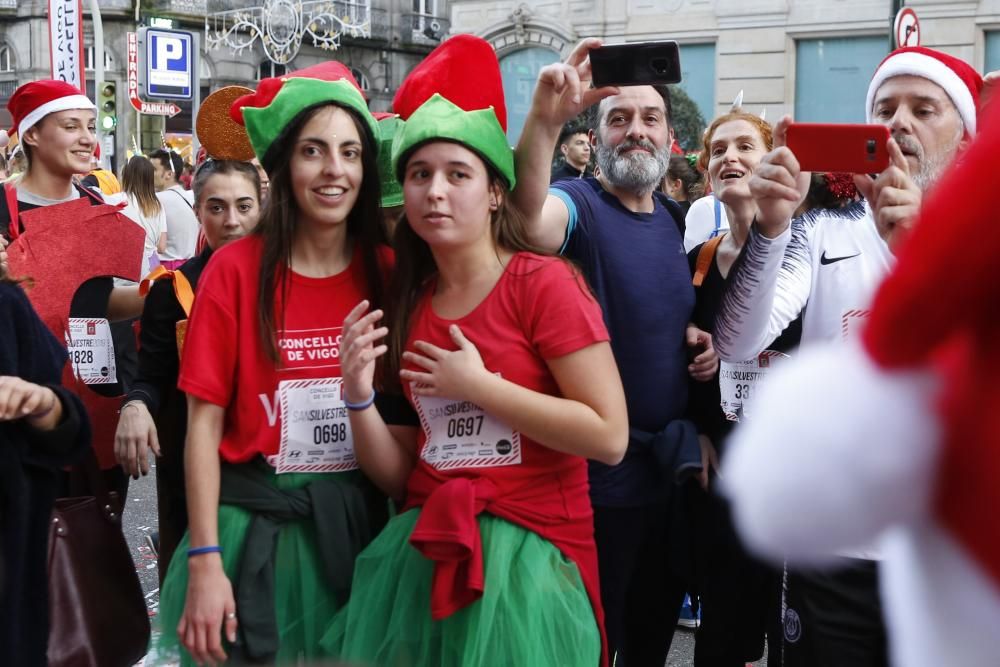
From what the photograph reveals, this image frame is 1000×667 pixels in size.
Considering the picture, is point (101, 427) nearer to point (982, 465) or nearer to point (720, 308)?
point (720, 308)

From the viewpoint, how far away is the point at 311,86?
2760 mm

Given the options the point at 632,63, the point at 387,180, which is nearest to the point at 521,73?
the point at 387,180

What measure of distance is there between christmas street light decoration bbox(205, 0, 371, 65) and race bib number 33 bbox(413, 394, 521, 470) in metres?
20.5

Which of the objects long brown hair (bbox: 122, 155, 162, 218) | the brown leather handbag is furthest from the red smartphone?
long brown hair (bbox: 122, 155, 162, 218)

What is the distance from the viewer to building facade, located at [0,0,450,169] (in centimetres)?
3456

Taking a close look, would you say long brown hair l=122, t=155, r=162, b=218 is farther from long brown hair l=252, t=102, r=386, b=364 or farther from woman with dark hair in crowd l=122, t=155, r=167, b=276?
long brown hair l=252, t=102, r=386, b=364

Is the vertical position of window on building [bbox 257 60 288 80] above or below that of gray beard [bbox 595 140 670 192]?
above

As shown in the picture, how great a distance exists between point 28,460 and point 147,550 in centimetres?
332

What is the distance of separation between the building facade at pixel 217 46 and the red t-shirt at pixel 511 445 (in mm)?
28770

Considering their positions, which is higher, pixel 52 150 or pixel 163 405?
pixel 52 150

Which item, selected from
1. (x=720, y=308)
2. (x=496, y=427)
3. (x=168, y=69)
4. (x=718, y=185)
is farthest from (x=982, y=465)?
(x=168, y=69)

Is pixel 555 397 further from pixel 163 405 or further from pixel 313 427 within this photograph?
pixel 163 405

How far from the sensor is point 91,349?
13.5 ft

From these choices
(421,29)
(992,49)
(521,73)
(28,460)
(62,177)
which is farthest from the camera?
(421,29)
